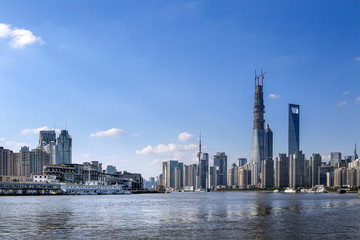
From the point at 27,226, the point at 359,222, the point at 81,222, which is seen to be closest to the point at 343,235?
the point at 359,222

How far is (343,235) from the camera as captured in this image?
220 feet

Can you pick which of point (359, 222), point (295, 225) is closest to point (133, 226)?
point (295, 225)

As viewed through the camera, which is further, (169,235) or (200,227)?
(200,227)

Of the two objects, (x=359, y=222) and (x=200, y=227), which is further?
(x=359, y=222)

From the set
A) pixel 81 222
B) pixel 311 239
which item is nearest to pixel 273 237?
pixel 311 239

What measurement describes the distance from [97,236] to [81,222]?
21.0 meters

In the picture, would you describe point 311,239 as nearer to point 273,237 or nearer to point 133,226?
point 273,237

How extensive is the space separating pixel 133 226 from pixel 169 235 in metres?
14.1

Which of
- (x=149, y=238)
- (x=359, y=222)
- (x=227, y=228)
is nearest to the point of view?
(x=149, y=238)

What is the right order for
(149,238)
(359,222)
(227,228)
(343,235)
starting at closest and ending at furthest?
(149,238), (343,235), (227,228), (359,222)

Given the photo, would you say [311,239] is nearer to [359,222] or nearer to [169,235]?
[169,235]

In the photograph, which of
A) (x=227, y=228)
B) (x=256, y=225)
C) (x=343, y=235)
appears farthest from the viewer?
(x=256, y=225)

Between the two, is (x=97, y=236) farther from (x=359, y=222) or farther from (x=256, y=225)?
(x=359, y=222)

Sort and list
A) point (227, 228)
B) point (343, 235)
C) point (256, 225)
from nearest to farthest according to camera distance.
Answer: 1. point (343, 235)
2. point (227, 228)
3. point (256, 225)
